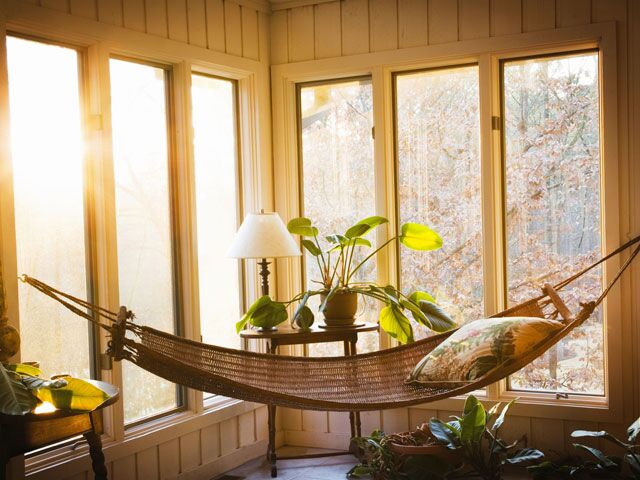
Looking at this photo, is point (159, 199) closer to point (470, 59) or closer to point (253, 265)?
point (253, 265)

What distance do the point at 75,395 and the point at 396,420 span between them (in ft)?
7.22

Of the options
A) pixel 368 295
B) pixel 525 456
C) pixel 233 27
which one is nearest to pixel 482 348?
pixel 525 456

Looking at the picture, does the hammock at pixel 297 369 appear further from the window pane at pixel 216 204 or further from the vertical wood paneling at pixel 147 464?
the window pane at pixel 216 204

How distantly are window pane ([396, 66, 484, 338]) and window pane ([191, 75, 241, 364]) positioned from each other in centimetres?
91

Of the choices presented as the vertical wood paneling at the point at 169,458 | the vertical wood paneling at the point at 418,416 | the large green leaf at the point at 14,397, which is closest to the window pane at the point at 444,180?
the vertical wood paneling at the point at 418,416

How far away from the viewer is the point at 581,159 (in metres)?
4.30

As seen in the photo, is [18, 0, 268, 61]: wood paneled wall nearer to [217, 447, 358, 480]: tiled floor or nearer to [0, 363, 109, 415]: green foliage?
[0, 363, 109, 415]: green foliage

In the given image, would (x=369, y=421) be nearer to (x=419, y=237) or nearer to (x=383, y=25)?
(x=419, y=237)

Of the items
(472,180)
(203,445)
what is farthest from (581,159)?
(203,445)

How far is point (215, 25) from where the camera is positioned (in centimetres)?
452

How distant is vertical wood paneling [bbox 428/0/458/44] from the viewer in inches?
177

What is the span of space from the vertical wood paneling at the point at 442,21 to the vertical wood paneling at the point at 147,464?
246cm

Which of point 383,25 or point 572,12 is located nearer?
A: point 572,12

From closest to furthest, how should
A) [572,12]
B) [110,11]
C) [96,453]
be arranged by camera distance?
[96,453] < [110,11] < [572,12]
